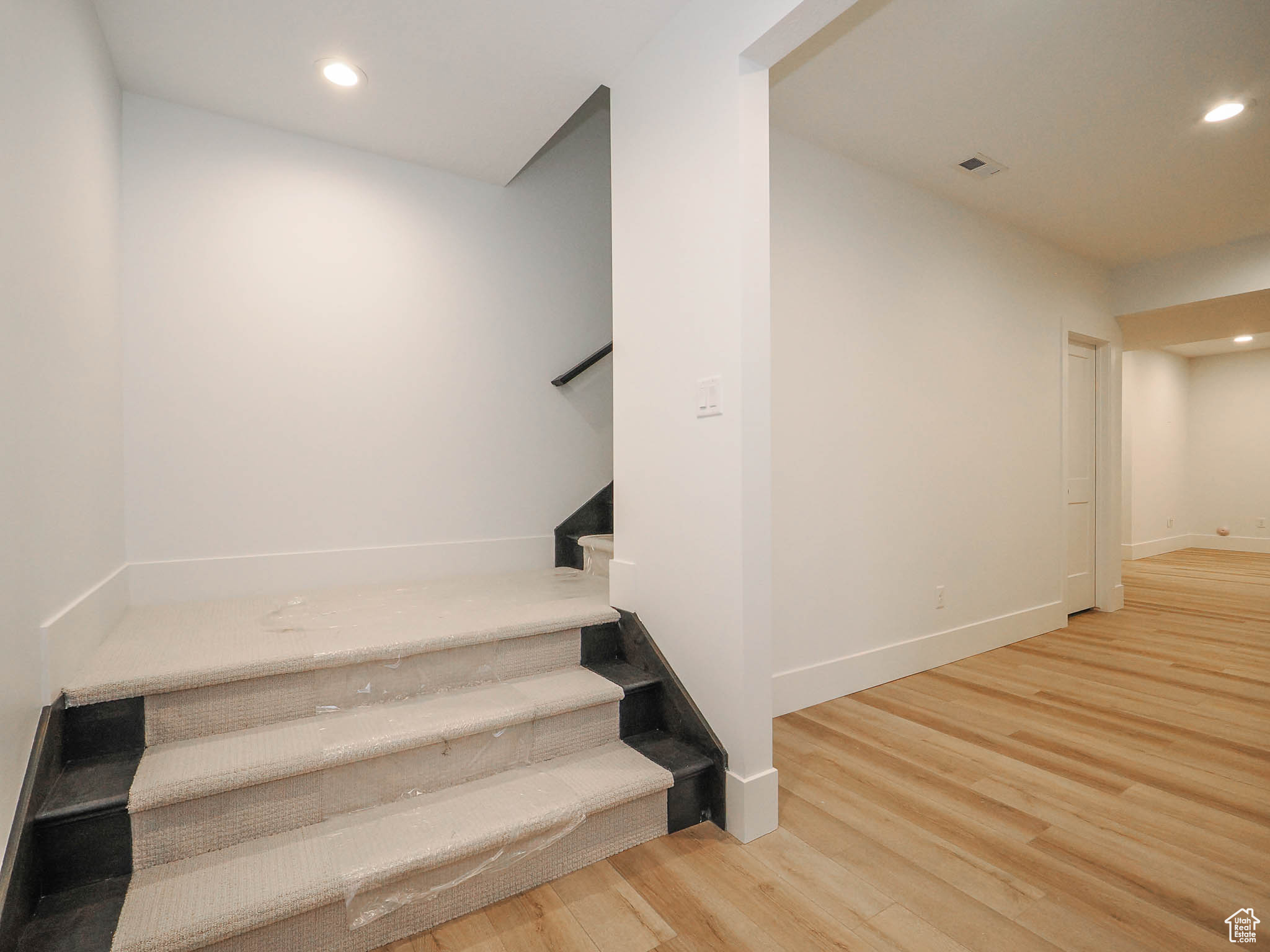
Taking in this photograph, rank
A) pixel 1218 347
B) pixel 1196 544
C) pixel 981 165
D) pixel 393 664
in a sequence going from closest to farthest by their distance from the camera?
pixel 393 664 < pixel 981 165 < pixel 1218 347 < pixel 1196 544

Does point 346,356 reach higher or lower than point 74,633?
higher

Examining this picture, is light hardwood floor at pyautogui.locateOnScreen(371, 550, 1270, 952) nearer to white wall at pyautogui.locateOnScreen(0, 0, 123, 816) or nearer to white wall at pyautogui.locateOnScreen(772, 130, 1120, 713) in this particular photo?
white wall at pyautogui.locateOnScreen(772, 130, 1120, 713)

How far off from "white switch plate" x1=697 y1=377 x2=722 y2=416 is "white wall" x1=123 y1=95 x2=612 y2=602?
1.56m

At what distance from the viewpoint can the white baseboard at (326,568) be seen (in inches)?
95.9

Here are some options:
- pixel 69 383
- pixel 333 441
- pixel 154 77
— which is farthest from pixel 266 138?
pixel 69 383

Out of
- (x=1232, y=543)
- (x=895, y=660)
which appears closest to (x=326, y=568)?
(x=895, y=660)

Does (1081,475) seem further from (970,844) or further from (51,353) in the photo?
(51,353)

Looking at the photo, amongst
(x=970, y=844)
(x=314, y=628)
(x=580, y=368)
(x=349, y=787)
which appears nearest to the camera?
Answer: (x=349, y=787)

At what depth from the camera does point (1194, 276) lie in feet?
13.5

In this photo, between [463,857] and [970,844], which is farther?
[970,844]

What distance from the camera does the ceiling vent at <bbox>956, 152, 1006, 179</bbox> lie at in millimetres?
2915

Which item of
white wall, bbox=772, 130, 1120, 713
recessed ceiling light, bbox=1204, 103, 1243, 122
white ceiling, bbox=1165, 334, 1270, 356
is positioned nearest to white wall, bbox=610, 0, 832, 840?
white wall, bbox=772, 130, 1120, 713

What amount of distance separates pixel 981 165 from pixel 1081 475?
2.53 m

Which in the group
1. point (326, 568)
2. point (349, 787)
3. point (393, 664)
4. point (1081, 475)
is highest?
point (1081, 475)
